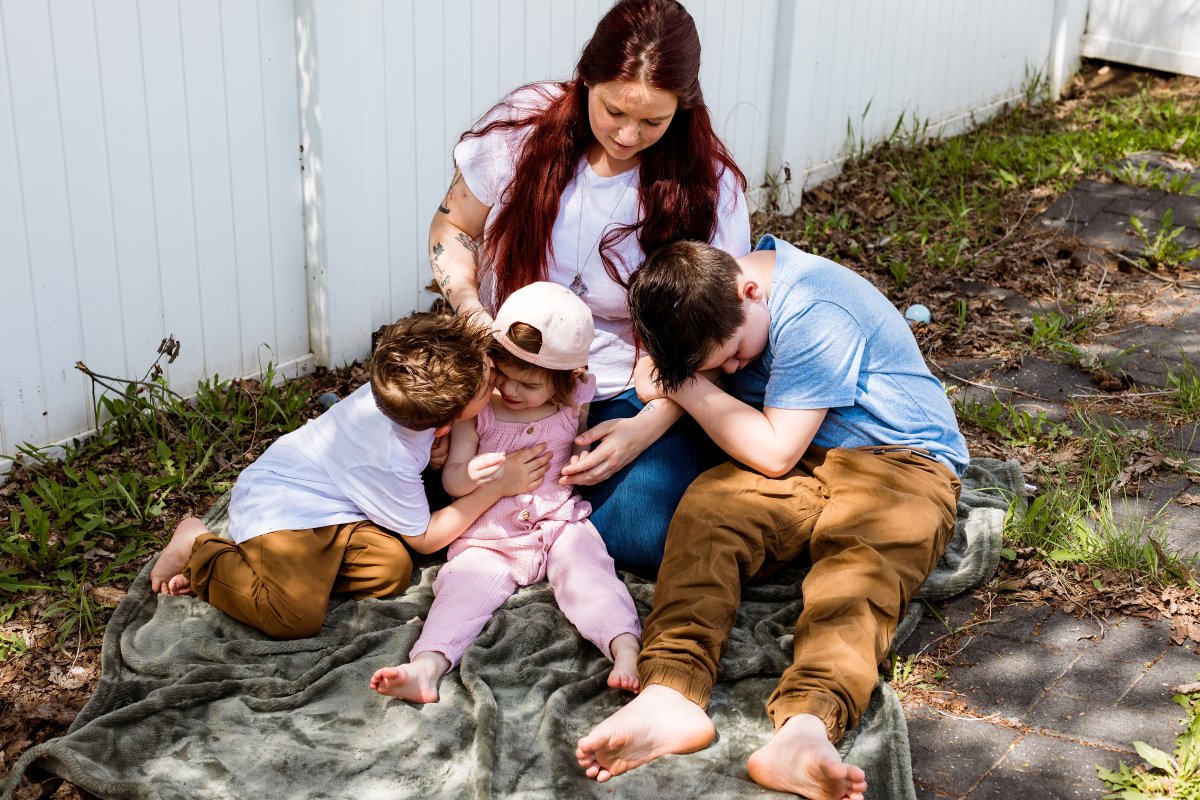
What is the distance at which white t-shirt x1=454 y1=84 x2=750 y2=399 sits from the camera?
352 cm

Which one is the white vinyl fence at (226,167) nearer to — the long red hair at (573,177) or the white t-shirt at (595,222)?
the white t-shirt at (595,222)

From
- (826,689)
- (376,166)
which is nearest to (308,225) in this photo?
(376,166)

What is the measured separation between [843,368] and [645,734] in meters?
1.15

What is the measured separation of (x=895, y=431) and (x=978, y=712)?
0.82 m

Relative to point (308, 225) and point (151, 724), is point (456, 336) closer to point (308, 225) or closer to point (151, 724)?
point (151, 724)

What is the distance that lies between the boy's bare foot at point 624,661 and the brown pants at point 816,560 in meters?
0.05

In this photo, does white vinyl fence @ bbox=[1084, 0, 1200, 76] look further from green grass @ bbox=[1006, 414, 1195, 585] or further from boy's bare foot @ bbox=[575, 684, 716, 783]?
boy's bare foot @ bbox=[575, 684, 716, 783]

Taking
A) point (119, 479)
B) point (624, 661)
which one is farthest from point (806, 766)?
point (119, 479)

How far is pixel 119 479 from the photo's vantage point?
390cm

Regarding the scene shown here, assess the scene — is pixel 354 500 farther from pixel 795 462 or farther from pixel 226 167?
pixel 226 167

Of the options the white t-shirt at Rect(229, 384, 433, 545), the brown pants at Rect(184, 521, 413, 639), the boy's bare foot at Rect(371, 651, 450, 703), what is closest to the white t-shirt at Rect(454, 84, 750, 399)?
Result: the white t-shirt at Rect(229, 384, 433, 545)

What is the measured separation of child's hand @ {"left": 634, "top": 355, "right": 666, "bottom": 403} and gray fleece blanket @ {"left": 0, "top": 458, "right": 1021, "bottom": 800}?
56cm

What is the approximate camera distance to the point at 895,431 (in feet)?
11.3

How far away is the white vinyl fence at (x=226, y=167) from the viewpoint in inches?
147
